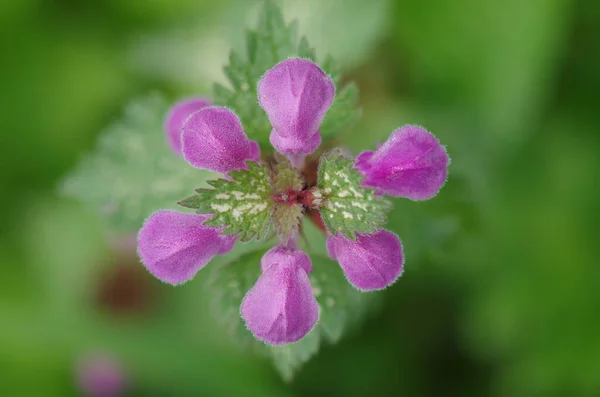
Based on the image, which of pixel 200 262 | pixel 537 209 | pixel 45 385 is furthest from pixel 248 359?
pixel 200 262

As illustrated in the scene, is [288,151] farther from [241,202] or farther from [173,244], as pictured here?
[173,244]

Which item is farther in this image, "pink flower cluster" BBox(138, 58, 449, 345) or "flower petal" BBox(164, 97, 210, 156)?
"flower petal" BBox(164, 97, 210, 156)

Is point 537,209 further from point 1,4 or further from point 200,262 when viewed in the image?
point 1,4

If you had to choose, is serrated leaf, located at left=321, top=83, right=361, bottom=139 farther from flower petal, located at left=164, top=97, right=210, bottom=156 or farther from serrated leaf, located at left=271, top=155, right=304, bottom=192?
flower petal, located at left=164, top=97, right=210, bottom=156

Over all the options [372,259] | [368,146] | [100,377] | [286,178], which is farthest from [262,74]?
[100,377]

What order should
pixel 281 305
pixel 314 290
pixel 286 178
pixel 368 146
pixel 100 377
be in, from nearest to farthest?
pixel 281 305, pixel 286 178, pixel 314 290, pixel 368 146, pixel 100 377

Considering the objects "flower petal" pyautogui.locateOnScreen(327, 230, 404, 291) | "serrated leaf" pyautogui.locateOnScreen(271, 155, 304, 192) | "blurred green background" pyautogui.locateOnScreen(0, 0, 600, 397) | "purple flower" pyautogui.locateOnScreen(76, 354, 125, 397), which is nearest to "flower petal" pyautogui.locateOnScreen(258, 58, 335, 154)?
"serrated leaf" pyautogui.locateOnScreen(271, 155, 304, 192)

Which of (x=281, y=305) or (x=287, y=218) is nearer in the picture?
(x=281, y=305)
